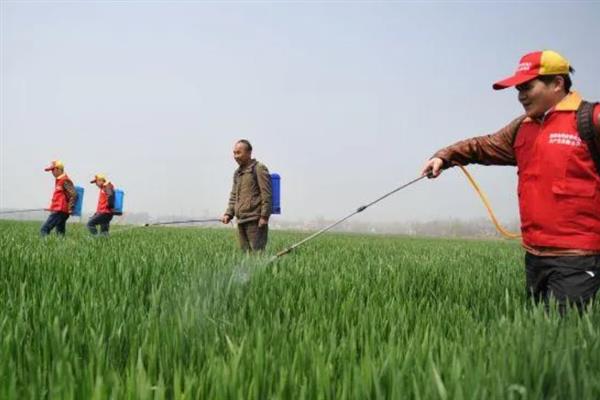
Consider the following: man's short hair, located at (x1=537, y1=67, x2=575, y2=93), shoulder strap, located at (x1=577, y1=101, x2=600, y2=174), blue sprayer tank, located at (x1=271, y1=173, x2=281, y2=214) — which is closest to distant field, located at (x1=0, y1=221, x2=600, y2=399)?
shoulder strap, located at (x1=577, y1=101, x2=600, y2=174)

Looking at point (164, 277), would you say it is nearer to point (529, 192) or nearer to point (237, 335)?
point (237, 335)

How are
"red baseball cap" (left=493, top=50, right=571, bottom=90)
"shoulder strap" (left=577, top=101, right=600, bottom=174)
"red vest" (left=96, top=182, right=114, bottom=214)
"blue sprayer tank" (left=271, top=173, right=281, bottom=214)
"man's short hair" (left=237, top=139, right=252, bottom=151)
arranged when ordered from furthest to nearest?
"red vest" (left=96, top=182, right=114, bottom=214) < "blue sprayer tank" (left=271, top=173, right=281, bottom=214) < "man's short hair" (left=237, top=139, right=252, bottom=151) < "red baseball cap" (left=493, top=50, right=571, bottom=90) < "shoulder strap" (left=577, top=101, right=600, bottom=174)

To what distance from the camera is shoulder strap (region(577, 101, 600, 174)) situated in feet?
9.71

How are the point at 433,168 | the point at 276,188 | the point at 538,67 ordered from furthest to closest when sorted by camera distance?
1. the point at 276,188
2. the point at 433,168
3. the point at 538,67

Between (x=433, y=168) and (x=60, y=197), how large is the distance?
30.3ft

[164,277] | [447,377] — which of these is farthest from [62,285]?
[447,377]

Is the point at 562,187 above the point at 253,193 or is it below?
below

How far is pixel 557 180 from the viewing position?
3068 mm

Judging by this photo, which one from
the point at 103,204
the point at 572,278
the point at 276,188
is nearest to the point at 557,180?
the point at 572,278

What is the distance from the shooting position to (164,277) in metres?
3.66

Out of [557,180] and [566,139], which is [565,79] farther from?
[557,180]

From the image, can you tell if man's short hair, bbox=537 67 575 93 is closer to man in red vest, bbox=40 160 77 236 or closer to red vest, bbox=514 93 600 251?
red vest, bbox=514 93 600 251

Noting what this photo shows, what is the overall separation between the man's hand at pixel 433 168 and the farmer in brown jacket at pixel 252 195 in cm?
370

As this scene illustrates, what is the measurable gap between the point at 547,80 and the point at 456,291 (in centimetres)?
163
